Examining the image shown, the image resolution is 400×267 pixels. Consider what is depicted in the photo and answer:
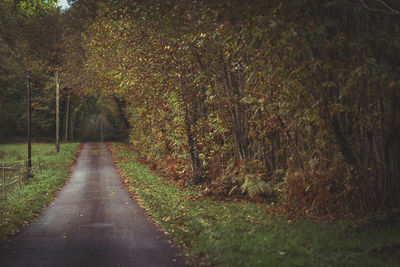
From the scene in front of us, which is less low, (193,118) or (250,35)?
Answer: (250,35)

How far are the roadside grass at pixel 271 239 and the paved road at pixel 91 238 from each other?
58 centimetres

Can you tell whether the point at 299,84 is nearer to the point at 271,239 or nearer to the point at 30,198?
the point at 271,239

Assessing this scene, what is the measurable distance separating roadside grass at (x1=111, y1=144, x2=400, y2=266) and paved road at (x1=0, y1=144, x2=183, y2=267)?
58cm

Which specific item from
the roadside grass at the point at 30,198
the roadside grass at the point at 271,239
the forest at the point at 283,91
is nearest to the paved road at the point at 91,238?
the roadside grass at the point at 30,198

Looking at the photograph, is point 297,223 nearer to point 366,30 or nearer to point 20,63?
point 366,30

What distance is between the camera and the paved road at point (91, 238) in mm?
7094

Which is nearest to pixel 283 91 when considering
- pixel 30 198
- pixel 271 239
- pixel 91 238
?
pixel 271 239

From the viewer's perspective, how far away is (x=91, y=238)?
8.75 metres

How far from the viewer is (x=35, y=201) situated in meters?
14.0

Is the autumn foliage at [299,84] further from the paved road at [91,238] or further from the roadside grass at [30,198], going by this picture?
the roadside grass at [30,198]

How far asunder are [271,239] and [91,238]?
3939mm

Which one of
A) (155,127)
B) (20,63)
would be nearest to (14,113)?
(20,63)

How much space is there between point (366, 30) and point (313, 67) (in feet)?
4.00

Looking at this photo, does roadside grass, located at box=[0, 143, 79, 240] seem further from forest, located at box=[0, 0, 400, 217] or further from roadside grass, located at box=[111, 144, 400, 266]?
forest, located at box=[0, 0, 400, 217]
